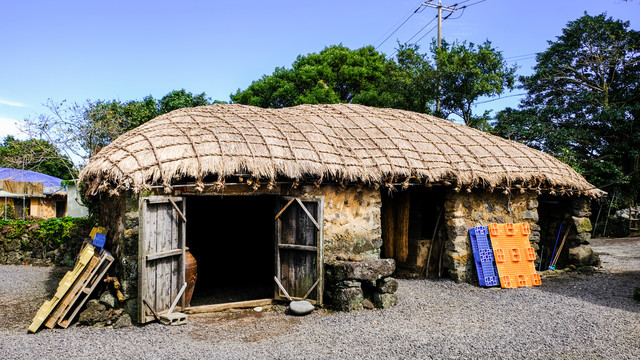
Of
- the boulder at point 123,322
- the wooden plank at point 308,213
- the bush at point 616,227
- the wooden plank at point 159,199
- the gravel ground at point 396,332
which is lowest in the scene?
the gravel ground at point 396,332

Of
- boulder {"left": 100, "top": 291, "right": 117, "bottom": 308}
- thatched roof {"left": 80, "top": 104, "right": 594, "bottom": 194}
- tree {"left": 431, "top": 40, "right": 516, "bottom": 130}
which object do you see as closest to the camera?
boulder {"left": 100, "top": 291, "right": 117, "bottom": 308}

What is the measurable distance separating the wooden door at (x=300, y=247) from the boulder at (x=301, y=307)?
25 centimetres

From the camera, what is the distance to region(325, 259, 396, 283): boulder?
7.05 m

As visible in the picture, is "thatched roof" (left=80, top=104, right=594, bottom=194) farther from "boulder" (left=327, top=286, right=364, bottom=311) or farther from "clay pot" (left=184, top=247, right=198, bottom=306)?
"boulder" (left=327, top=286, right=364, bottom=311)

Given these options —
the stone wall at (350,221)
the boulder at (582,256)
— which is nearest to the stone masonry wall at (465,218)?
the stone wall at (350,221)

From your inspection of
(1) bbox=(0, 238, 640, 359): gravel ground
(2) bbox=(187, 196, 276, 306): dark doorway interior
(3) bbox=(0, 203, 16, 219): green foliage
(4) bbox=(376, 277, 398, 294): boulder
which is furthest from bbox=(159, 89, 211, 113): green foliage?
(4) bbox=(376, 277, 398, 294): boulder

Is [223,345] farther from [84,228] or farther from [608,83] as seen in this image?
[608,83]

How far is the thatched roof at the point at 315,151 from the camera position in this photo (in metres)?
6.75

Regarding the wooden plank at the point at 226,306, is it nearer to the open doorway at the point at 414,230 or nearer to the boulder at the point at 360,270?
the boulder at the point at 360,270

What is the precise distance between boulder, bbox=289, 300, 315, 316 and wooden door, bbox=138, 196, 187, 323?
1847 millimetres

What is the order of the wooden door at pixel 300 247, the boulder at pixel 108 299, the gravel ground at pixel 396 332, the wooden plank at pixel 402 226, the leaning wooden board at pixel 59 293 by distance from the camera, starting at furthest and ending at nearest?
the wooden plank at pixel 402 226, the wooden door at pixel 300 247, the boulder at pixel 108 299, the leaning wooden board at pixel 59 293, the gravel ground at pixel 396 332

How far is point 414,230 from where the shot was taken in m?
10.5

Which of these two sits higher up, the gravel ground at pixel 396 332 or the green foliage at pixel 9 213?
the green foliage at pixel 9 213

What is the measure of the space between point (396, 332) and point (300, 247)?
2197 mm
